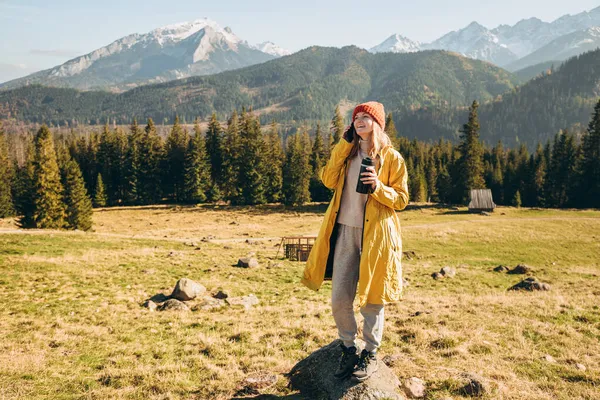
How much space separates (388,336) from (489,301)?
6.64 metres

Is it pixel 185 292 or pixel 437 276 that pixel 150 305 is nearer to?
pixel 185 292

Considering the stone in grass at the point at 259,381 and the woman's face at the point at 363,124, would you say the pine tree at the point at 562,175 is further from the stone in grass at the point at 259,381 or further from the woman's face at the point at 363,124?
the stone in grass at the point at 259,381

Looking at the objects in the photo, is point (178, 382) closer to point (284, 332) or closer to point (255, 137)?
point (284, 332)

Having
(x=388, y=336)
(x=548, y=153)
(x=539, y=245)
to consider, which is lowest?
(x=539, y=245)

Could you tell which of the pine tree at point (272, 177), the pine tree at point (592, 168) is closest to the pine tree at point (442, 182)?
the pine tree at point (592, 168)

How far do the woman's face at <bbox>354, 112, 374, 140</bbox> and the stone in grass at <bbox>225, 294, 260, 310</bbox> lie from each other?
929 centimetres

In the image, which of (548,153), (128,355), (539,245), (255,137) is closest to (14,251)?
(128,355)

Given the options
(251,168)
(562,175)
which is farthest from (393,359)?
(562,175)

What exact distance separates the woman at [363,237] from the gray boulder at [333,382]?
16 cm

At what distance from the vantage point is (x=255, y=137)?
73.9 metres

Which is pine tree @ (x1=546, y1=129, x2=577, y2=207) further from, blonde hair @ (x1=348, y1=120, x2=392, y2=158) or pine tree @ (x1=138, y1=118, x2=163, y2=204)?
pine tree @ (x1=138, y1=118, x2=163, y2=204)

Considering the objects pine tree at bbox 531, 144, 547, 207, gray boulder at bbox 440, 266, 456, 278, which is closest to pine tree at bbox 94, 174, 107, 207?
gray boulder at bbox 440, 266, 456, 278

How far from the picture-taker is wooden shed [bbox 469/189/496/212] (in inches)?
2297

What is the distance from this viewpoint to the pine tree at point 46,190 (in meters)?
43.7
